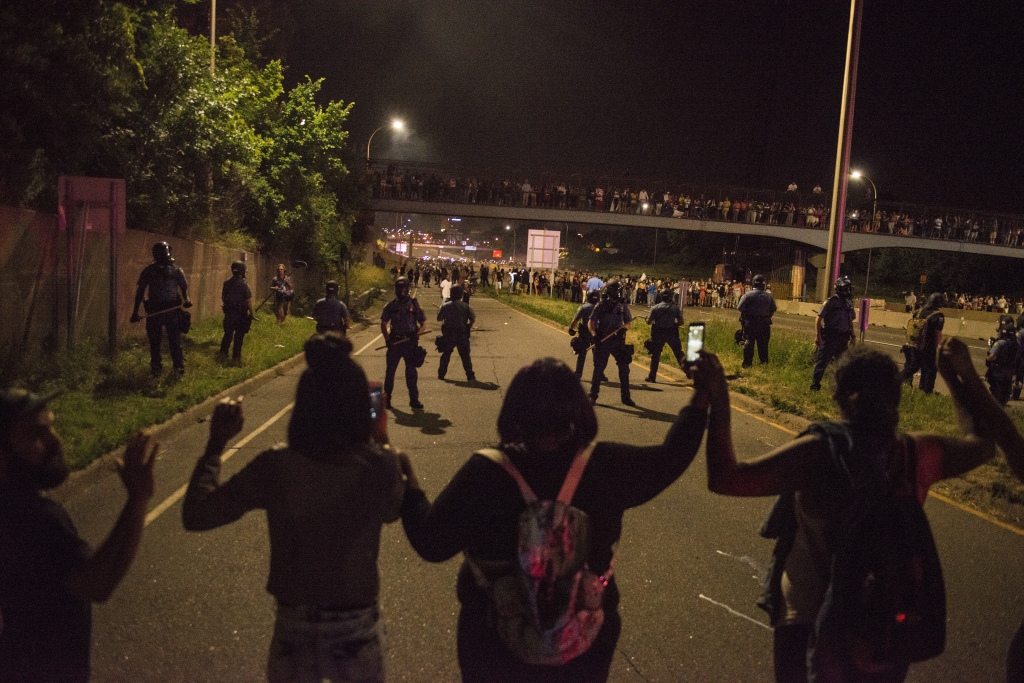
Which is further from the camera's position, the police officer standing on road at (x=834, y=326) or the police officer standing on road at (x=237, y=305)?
the police officer standing on road at (x=237, y=305)

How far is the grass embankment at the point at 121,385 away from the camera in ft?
26.2

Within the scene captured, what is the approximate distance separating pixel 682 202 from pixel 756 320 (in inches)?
1494

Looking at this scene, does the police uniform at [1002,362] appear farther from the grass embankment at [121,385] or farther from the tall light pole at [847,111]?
the grass embankment at [121,385]

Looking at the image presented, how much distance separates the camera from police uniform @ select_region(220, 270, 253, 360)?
13.3m

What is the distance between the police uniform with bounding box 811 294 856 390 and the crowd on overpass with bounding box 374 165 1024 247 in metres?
38.4

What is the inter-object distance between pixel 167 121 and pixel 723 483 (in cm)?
1726

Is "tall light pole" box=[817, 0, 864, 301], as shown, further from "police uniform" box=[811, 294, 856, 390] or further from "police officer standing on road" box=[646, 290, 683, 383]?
"police officer standing on road" box=[646, 290, 683, 383]

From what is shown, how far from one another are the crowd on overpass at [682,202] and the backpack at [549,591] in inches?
1867

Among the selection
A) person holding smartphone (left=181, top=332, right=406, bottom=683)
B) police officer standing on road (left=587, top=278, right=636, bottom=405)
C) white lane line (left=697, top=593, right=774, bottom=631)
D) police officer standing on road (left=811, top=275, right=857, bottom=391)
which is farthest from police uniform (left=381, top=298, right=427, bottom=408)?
person holding smartphone (left=181, top=332, right=406, bottom=683)

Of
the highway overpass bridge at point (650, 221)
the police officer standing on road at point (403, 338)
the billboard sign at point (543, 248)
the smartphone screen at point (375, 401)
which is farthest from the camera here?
the highway overpass bridge at point (650, 221)

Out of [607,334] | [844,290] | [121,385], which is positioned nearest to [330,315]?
[121,385]

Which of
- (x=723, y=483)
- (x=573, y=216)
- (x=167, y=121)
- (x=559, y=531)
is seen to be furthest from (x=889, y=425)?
(x=573, y=216)

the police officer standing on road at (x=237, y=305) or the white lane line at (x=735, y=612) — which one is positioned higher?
the police officer standing on road at (x=237, y=305)

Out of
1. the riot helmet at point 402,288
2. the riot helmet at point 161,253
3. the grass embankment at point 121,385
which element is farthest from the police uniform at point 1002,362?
the riot helmet at point 161,253
